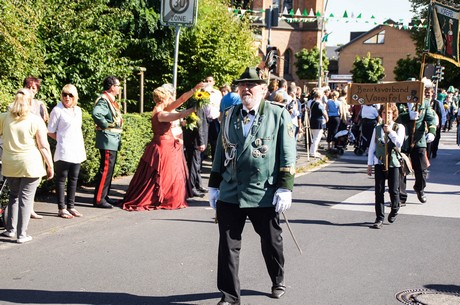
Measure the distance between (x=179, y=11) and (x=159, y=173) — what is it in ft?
10.5

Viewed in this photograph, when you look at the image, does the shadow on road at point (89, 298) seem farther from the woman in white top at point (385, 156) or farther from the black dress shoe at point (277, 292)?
the woman in white top at point (385, 156)

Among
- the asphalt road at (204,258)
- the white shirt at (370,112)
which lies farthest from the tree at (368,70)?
the asphalt road at (204,258)

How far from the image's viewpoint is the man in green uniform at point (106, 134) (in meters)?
10.2

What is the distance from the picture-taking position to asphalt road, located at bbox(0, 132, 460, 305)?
614 centimetres

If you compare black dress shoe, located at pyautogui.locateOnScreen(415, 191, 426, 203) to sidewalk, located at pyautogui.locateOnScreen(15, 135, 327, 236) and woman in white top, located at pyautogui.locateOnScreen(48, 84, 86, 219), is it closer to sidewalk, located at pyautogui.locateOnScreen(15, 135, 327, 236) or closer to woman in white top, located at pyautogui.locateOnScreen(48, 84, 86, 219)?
sidewalk, located at pyautogui.locateOnScreen(15, 135, 327, 236)

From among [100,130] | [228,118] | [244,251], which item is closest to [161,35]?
[100,130]

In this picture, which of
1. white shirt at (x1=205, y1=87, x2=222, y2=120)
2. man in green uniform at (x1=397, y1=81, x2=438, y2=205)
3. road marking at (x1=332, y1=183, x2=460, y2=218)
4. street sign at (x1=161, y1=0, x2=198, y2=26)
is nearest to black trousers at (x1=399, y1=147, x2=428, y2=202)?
man in green uniform at (x1=397, y1=81, x2=438, y2=205)

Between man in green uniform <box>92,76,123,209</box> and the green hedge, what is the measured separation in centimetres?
71

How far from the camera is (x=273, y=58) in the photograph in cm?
1866

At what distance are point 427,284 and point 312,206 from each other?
14.7 feet

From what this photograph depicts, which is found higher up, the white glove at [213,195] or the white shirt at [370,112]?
the white shirt at [370,112]

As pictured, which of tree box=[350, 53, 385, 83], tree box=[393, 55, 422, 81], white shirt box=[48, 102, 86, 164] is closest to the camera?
white shirt box=[48, 102, 86, 164]

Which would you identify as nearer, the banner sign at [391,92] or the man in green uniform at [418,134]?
the banner sign at [391,92]

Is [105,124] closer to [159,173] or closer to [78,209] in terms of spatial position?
[159,173]
